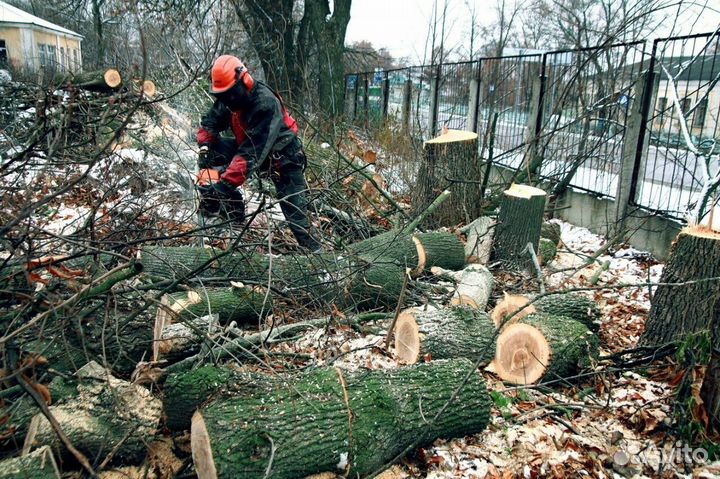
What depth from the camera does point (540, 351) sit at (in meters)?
3.26

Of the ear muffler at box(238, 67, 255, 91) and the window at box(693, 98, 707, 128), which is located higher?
the ear muffler at box(238, 67, 255, 91)

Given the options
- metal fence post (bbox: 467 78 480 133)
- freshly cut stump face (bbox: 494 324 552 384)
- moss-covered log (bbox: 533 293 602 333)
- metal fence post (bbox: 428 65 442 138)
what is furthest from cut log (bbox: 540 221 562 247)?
metal fence post (bbox: 428 65 442 138)

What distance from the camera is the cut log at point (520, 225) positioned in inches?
201

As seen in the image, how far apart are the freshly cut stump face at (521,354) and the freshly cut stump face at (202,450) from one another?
6.03 ft

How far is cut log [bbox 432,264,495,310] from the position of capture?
414 centimetres

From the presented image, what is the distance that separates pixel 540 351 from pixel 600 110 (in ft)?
16.2

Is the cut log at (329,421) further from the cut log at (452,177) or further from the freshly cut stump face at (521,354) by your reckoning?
the cut log at (452,177)

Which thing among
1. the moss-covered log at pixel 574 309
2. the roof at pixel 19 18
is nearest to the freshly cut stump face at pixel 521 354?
the moss-covered log at pixel 574 309

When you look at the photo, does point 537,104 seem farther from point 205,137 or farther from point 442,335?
point 442,335

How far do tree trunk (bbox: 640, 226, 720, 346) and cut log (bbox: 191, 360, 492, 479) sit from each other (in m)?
1.36

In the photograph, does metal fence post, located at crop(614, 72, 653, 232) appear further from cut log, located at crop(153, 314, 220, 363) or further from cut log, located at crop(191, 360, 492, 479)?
cut log, located at crop(153, 314, 220, 363)

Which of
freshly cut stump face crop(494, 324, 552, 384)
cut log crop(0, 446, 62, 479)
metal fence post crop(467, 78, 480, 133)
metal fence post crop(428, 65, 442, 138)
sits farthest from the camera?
metal fence post crop(428, 65, 442, 138)

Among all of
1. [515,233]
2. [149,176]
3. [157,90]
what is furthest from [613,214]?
[157,90]

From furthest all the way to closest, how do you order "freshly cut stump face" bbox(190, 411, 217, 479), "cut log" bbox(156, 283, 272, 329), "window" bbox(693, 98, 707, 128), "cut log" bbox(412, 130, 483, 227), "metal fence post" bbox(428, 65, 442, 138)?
"metal fence post" bbox(428, 65, 442, 138) < "window" bbox(693, 98, 707, 128) < "cut log" bbox(412, 130, 483, 227) < "cut log" bbox(156, 283, 272, 329) < "freshly cut stump face" bbox(190, 411, 217, 479)
